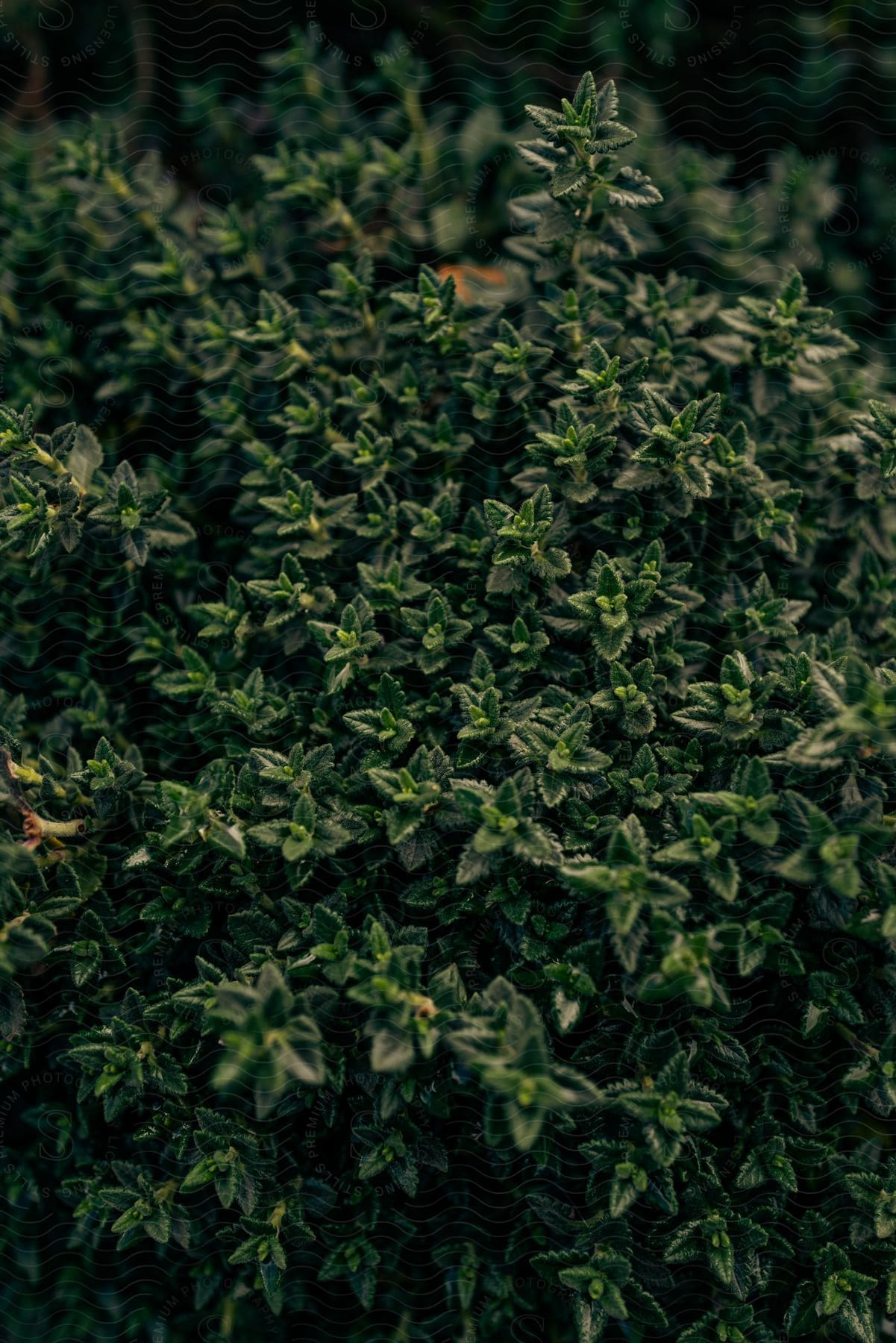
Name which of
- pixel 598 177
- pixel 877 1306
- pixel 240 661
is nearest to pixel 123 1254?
pixel 240 661

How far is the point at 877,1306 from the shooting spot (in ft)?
7.65

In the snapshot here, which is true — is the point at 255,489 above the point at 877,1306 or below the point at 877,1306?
above

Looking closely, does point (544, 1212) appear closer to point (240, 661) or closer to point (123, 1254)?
point (123, 1254)

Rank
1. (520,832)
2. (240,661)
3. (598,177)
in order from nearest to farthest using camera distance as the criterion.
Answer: (520,832) → (598,177) → (240,661)

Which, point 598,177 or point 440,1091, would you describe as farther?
point 598,177

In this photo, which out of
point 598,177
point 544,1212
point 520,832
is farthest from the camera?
point 598,177

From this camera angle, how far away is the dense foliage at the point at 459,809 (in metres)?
2.14

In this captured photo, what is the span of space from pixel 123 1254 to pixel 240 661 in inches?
61.0

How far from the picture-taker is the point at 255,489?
2756 millimetres

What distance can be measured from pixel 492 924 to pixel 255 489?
129 centimetres

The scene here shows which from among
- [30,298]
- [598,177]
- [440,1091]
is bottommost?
[440,1091]

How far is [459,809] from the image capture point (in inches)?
88.0

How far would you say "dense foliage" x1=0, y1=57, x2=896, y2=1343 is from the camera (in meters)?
2.14

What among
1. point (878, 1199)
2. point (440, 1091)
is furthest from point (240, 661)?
point (878, 1199)
